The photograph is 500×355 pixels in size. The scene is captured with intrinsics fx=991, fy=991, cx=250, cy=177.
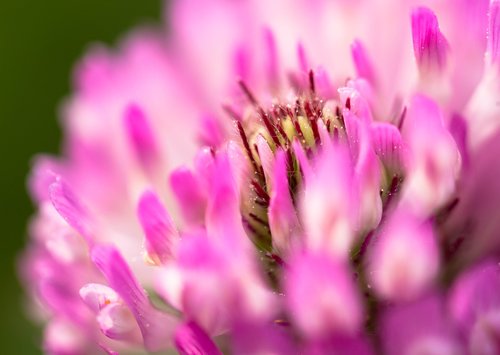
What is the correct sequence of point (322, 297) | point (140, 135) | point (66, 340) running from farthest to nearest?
point (140, 135) → point (66, 340) → point (322, 297)

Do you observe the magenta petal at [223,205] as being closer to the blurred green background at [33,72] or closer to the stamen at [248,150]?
the stamen at [248,150]

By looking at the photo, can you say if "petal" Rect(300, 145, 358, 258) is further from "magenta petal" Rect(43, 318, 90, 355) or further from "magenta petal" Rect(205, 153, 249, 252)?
"magenta petal" Rect(43, 318, 90, 355)

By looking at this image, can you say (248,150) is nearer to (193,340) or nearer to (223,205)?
(223,205)

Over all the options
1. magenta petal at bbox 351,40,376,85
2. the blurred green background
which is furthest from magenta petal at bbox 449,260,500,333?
the blurred green background

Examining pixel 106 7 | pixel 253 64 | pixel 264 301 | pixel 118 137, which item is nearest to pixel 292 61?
pixel 253 64

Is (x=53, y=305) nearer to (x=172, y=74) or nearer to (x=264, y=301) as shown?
(x=264, y=301)

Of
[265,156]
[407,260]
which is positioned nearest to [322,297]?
[407,260]

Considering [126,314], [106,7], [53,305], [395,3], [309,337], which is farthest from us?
[106,7]
